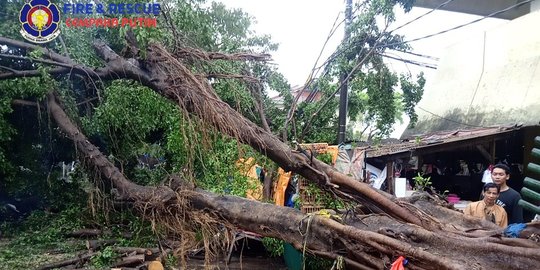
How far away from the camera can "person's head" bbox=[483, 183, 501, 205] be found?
179 inches

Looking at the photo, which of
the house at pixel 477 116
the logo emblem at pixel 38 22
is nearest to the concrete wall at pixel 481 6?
the house at pixel 477 116

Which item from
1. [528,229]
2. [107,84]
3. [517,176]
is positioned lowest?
[517,176]

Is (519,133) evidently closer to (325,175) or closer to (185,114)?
(325,175)

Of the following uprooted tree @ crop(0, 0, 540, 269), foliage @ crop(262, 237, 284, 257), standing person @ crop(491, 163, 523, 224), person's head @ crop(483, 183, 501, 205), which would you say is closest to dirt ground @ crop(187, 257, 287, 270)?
foliage @ crop(262, 237, 284, 257)

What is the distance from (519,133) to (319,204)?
436 centimetres

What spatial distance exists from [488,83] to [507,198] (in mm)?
5743

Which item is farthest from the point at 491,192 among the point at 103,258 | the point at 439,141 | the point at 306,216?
the point at 103,258

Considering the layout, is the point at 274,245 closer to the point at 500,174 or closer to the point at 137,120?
the point at 137,120

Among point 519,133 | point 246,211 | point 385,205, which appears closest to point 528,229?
point 385,205

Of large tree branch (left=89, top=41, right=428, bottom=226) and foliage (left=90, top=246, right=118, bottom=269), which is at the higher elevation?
A: large tree branch (left=89, top=41, right=428, bottom=226)

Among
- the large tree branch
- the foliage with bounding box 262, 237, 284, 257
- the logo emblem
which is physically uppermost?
the logo emblem

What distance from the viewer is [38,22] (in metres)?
7.56

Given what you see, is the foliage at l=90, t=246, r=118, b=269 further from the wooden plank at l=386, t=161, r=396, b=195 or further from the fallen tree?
the wooden plank at l=386, t=161, r=396, b=195

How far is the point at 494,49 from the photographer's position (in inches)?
381
